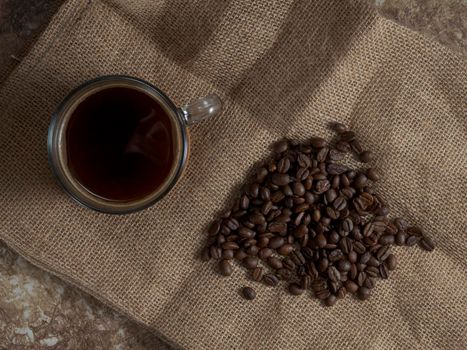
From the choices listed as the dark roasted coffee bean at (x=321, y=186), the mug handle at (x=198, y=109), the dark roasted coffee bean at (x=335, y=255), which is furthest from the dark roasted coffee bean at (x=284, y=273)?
the mug handle at (x=198, y=109)

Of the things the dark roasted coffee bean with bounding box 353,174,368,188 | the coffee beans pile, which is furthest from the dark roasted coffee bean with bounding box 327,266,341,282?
the dark roasted coffee bean with bounding box 353,174,368,188

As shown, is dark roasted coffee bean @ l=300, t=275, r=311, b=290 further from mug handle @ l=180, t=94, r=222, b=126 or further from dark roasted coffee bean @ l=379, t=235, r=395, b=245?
mug handle @ l=180, t=94, r=222, b=126

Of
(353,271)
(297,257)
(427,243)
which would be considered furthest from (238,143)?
(427,243)

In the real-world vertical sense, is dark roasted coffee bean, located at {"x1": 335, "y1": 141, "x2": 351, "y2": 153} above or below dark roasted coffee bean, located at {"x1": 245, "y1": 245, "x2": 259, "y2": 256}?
above

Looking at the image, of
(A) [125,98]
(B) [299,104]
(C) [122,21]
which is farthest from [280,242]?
(C) [122,21]

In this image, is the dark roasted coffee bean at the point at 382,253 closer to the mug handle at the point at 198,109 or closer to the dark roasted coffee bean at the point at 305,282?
the dark roasted coffee bean at the point at 305,282

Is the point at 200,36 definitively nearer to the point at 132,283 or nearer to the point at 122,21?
the point at 122,21
